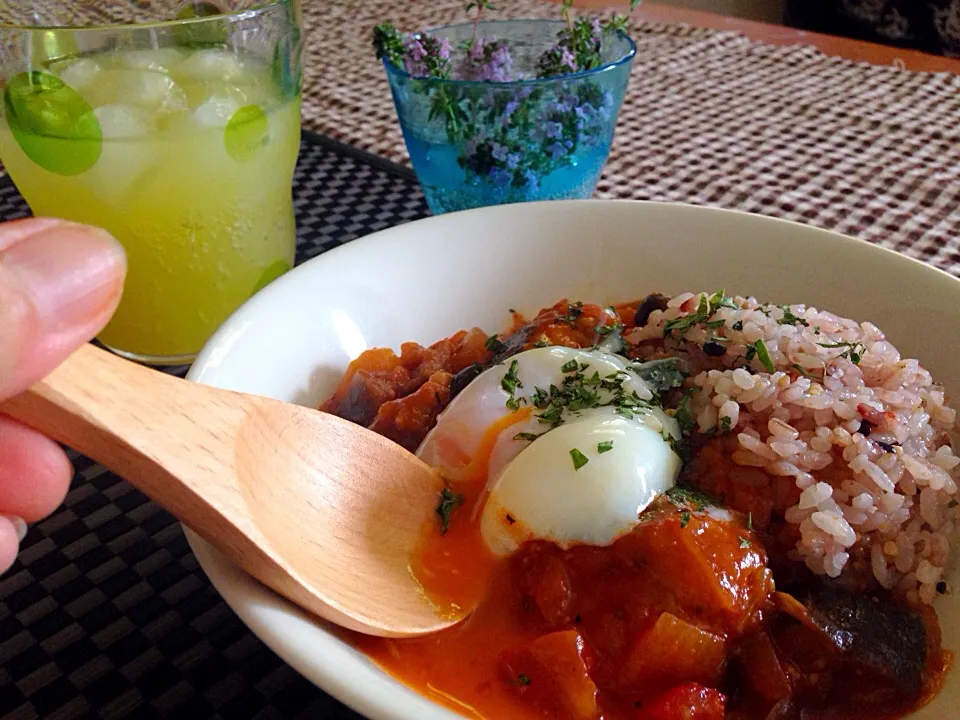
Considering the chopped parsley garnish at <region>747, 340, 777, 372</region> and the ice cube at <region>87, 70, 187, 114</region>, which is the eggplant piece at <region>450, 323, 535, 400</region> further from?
the ice cube at <region>87, 70, 187, 114</region>

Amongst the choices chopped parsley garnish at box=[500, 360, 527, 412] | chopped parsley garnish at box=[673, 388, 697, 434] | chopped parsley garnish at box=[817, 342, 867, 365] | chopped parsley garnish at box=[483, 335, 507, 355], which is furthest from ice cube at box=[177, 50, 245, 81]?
chopped parsley garnish at box=[817, 342, 867, 365]

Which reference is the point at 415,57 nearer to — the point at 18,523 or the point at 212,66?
the point at 212,66

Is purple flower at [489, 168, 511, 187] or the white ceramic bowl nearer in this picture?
the white ceramic bowl

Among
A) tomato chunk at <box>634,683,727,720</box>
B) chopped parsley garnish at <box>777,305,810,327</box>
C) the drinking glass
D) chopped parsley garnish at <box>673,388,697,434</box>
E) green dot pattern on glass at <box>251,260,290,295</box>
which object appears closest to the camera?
tomato chunk at <box>634,683,727,720</box>

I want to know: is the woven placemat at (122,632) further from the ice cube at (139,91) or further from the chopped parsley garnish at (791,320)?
the chopped parsley garnish at (791,320)

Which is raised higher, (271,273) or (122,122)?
(122,122)

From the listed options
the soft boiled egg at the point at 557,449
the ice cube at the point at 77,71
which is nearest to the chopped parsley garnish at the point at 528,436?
the soft boiled egg at the point at 557,449

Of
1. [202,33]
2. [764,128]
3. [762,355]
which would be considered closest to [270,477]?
[762,355]
